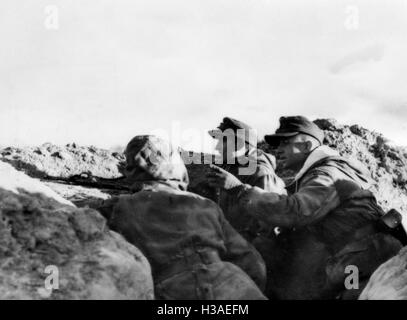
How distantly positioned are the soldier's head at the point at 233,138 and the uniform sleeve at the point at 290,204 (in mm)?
1177

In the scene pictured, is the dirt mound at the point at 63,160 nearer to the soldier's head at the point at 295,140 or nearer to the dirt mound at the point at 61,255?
the soldier's head at the point at 295,140

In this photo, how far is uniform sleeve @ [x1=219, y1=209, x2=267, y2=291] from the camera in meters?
12.3

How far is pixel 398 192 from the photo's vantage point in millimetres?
16281

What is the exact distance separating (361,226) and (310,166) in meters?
1.00

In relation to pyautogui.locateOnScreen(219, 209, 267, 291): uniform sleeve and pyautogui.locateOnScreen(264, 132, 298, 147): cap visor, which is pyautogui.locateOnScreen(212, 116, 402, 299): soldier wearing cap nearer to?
pyautogui.locateOnScreen(264, 132, 298, 147): cap visor

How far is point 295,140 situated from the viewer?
14250 millimetres

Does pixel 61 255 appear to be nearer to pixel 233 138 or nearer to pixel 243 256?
pixel 243 256

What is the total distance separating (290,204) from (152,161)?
1533 mm

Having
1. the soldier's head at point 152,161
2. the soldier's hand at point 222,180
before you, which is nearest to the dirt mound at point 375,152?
the soldier's hand at point 222,180

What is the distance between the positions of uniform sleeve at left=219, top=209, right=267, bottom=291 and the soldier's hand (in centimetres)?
79

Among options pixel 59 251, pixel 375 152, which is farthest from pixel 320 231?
pixel 375 152

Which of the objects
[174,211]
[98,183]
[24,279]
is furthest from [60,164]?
[24,279]

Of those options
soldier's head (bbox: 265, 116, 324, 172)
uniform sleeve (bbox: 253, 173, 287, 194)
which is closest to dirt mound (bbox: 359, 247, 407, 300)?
uniform sleeve (bbox: 253, 173, 287, 194)
